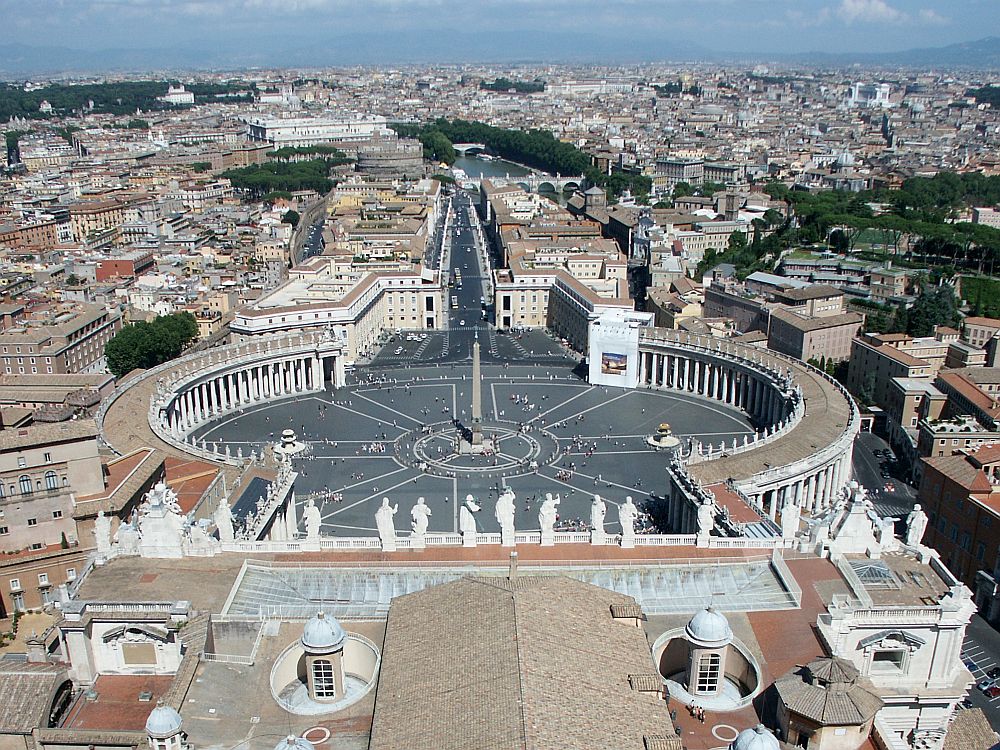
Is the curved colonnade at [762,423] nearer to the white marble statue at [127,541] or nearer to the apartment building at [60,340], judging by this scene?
the white marble statue at [127,541]

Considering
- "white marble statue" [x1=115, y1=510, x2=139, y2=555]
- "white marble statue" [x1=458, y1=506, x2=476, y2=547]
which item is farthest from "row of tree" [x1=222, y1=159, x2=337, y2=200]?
"white marble statue" [x1=458, y1=506, x2=476, y2=547]

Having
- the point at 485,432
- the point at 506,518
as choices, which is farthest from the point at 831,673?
the point at 485,432

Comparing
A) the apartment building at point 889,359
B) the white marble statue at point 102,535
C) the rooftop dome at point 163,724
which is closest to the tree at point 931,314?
the apartment building at point 889,359

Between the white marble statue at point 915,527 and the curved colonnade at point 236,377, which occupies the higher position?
the white marble statue at point 915,527

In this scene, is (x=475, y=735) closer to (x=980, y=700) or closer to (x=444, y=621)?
(x=444, y=621)

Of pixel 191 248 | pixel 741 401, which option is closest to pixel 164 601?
pixel 741 401

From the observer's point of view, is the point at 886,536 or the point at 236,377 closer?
the point at 886,536

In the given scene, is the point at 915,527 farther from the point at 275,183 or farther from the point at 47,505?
the point at 275,183

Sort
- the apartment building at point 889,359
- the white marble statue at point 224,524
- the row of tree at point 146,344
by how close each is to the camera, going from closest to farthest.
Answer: the white marble statue at point 224,524
the apartment building at point 889,359
the row of tree at point 146,344
